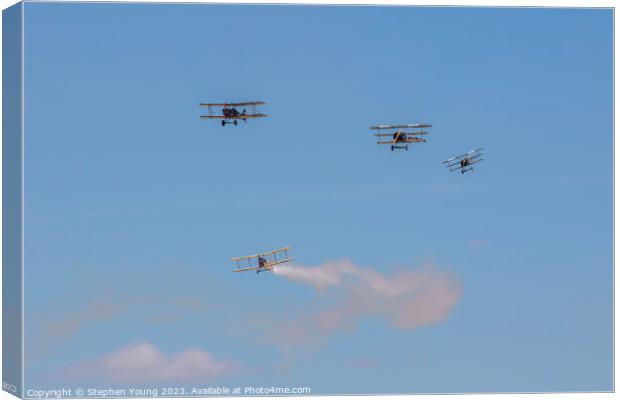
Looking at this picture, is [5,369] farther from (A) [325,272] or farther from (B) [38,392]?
(A) [325,272]

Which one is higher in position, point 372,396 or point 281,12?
point 281,12

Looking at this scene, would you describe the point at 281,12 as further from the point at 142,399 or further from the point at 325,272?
the point at 142,399

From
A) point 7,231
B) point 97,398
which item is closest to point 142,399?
point 97,398

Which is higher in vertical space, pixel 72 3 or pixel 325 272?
pixel 72 3

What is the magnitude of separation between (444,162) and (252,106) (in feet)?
45.5

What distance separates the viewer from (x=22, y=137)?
15075 centimetres

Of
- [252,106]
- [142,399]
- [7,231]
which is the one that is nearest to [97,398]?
[142,399]

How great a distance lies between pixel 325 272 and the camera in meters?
154

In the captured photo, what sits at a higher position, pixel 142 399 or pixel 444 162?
pixel 444 162

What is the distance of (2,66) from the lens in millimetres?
154250

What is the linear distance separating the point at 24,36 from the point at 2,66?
12.5ft

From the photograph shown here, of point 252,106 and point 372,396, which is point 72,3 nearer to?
point 252,106

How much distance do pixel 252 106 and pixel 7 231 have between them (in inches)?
741

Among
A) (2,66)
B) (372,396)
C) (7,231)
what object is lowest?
(372,396)
